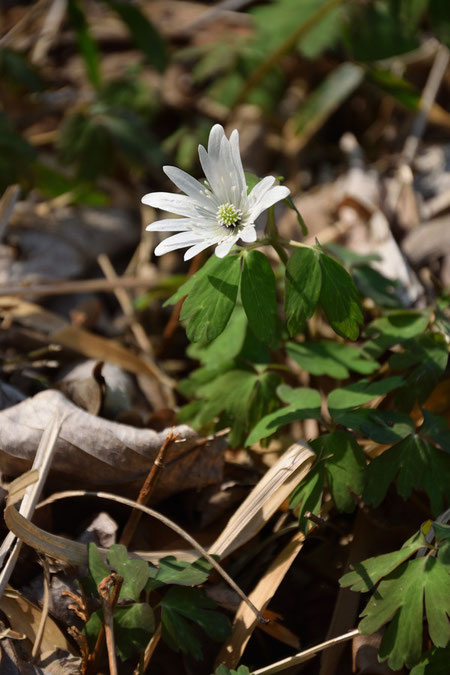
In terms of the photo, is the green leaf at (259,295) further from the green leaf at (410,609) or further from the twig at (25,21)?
the twig at (25,21)

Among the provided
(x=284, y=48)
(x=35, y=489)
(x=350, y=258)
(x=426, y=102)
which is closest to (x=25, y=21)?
(x=284, y=48)

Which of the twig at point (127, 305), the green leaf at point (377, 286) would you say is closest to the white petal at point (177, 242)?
the green leaf at point (377, 286)

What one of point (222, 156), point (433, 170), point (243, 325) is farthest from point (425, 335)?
point (433, 170)

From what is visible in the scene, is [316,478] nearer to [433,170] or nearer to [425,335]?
[425,335]

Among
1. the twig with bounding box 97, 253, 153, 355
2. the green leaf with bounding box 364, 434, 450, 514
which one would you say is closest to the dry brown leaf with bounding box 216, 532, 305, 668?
the green leaf with bounding box 364, 434, 450, 514

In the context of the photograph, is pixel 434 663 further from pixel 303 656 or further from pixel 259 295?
pixel 259 295

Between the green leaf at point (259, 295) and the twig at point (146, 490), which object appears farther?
the twig at point (146, 490)

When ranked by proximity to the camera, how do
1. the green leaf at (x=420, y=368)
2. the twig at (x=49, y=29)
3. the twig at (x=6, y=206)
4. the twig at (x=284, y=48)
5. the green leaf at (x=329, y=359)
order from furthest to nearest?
the twig at (x=49, y=29) → the twig at (x=284, y=48) → the twig at (x=6, y=206) → the green leaf at (x=329, y=359) → the green leaf at (x=420, y=368)
